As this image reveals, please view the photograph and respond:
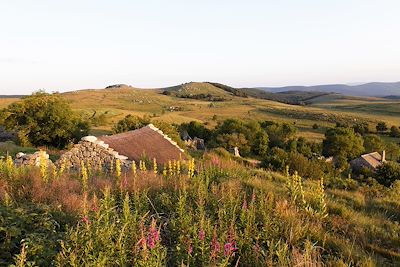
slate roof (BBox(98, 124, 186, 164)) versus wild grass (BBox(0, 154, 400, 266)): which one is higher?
wild grass (BBox(0, 154, 400, 266))

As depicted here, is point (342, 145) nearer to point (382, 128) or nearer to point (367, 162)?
point (367, 162)

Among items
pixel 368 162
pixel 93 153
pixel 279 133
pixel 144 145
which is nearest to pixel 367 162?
pixel 368 162

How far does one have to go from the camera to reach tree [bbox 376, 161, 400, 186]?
40906 mm

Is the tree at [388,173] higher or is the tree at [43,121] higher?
the tree at [43,121]

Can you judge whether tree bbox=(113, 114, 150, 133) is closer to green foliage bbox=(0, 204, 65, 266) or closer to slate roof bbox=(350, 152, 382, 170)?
slate roof bbox=(350, 152, 382, 170)

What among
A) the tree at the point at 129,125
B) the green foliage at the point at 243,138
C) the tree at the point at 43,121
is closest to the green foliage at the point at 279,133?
the green foliage at the point at 243,138

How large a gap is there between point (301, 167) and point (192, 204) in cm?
1915

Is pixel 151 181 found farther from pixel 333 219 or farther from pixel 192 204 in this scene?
pixel 333 219

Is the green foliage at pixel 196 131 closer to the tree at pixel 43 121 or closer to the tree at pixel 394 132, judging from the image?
the tree at pixel 43 121

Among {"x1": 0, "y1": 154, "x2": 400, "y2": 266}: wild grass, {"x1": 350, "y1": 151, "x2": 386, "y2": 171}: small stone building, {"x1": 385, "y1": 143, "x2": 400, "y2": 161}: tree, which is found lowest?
{"x1": 385, "y1": 143, "x2": 400, "y2": 161}: tree

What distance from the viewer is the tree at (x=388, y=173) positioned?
4091 centimetres

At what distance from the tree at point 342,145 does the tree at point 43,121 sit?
132 feet

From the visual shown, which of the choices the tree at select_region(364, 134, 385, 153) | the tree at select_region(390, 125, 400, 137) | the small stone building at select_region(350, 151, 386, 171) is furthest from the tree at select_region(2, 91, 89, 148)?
the tree at select_region(390, 125, 400, 137)

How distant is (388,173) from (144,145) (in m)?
32.3
